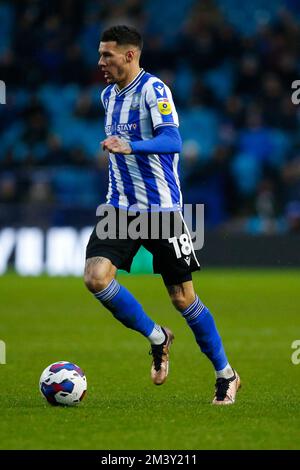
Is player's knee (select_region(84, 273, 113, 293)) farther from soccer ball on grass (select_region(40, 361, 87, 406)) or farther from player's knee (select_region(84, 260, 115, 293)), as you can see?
soccer ball on grass (select_region(40, 361, 87, 406))

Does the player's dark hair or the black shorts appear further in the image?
the player's dark hair

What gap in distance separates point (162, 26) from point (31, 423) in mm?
18271

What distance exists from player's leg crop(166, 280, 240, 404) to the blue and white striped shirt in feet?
1.76

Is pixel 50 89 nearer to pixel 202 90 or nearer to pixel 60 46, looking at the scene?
pixel 60 46

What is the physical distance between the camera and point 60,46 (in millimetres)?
22078

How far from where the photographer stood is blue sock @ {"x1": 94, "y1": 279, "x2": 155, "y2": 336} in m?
6.47

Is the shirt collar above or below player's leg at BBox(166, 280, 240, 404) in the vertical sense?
above

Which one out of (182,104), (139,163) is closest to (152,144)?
(139,163)

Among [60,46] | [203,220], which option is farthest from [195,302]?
[60,46]

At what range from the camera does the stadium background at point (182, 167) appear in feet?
37.1

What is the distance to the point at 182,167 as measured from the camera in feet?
62.2

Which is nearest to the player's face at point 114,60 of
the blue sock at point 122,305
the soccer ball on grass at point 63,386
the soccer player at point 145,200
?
the soccer player at point 145,200

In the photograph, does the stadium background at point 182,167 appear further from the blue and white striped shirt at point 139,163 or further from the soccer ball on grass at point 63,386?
the blue and white striped shirt at point 139,163

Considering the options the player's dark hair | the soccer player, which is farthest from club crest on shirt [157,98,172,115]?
the player's dark hair
